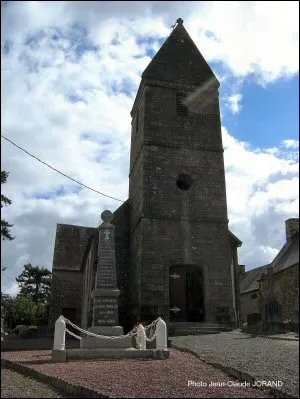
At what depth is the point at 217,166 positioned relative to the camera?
18.9m

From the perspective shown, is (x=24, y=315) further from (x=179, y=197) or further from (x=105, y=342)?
(x=105, y=342)

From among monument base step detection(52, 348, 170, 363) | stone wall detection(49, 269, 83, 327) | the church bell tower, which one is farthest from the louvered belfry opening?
stone wall detection(49, 269, 83, 327)

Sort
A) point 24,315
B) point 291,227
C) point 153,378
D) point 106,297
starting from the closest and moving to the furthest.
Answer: point 291,227 → point 153,378 → point 106,297 → point 24,315

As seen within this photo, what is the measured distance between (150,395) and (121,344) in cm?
551

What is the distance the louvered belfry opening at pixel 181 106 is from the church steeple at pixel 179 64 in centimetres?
81

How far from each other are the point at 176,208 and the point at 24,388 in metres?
12.0

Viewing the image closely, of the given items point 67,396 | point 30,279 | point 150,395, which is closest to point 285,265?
point 150,395

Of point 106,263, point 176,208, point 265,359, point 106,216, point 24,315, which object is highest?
point 176,208

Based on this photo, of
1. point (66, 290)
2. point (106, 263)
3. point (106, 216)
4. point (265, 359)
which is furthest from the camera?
point (66, 290)

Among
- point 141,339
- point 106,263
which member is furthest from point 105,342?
point 106,263

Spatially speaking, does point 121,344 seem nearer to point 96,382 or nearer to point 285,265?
point 96,382

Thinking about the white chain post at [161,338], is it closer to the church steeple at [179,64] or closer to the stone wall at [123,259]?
the stone wall at [123,259]

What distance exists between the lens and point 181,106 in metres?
19.6

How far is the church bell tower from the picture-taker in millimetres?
16328
